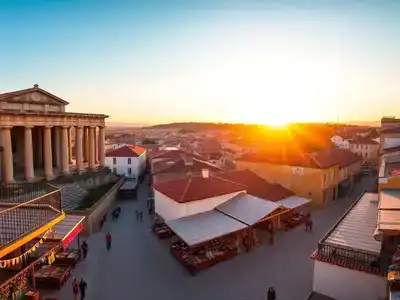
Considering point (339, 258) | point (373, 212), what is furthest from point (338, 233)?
point (373, 212)

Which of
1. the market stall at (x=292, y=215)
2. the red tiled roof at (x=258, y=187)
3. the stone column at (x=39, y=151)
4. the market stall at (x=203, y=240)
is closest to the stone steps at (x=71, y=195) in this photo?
the stone column at (x=39, y=151)

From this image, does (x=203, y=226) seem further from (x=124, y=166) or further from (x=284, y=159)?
(x=124, y=166)

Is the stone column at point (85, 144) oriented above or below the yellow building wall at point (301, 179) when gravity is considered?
above

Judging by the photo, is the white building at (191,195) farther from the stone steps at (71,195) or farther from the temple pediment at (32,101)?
the temple pediment at (32,101)

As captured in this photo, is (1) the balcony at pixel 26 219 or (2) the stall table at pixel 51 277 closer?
(1) the balcony at pixel 26 219

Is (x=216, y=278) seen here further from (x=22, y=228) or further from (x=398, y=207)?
(x=22, y=228)
